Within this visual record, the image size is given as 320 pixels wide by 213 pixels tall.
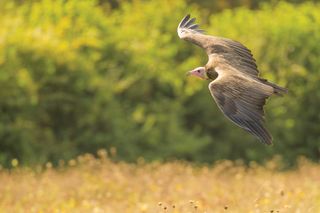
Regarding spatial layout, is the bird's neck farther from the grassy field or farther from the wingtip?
the wingtip

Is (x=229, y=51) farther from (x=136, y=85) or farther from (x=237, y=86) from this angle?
(x=136, y=85)

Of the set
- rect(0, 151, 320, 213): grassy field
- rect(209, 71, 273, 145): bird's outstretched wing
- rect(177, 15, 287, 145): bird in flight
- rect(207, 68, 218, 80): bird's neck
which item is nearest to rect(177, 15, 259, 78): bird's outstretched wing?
rect(177, 15, 287, 145): bird in flight

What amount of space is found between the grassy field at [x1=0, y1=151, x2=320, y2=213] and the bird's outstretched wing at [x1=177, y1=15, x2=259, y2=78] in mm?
1252

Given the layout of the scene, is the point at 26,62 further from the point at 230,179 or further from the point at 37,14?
the point at 230,179

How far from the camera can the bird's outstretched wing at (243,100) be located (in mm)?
8469

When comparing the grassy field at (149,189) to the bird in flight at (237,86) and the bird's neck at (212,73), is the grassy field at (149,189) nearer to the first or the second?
the bird in flight at (237,86)

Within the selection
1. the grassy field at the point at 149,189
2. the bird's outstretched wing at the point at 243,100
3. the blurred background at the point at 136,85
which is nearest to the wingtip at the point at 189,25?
the grassy field at the point at 149,189

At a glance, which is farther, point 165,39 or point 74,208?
point 165,39

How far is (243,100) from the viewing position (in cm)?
877

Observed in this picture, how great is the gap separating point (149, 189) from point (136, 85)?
4.62 metres

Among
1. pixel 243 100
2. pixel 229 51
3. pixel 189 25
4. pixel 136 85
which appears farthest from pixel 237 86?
pixel 136 85

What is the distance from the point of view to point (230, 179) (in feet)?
43.5

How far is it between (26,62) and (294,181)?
4469 millimetres

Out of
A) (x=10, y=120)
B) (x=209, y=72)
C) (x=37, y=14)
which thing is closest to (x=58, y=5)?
(x=37, y=14)
